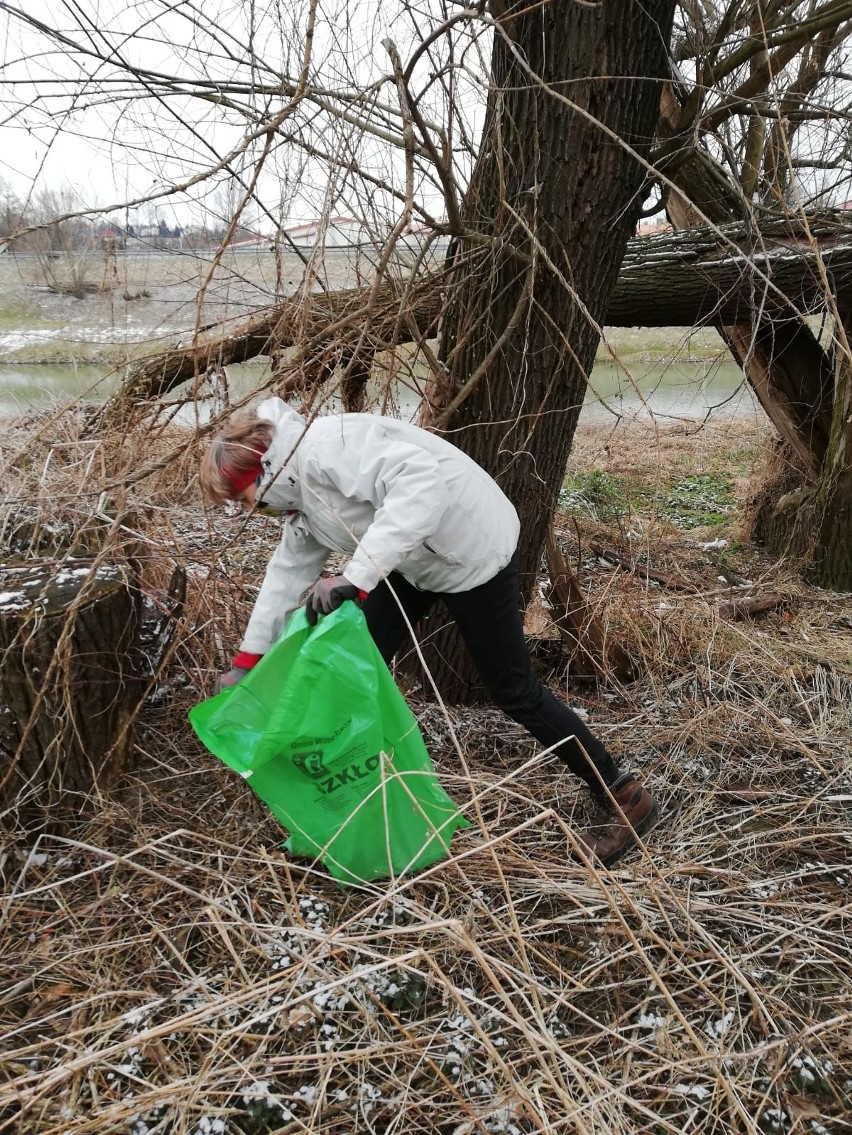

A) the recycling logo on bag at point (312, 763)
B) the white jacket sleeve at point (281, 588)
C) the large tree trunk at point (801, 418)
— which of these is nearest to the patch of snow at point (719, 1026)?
the recycling logo on bag at point (312, 763)

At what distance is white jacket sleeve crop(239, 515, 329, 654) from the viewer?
2068mm

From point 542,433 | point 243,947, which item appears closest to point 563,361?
point 542,433

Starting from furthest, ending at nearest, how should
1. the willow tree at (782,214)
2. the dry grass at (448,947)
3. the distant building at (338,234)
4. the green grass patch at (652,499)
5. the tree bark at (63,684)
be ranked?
the green grass patch at (652,499), the willow tree at (782,214), the distant building at (338,234), the tree bark at (63,684), the dry grass at (448,947)

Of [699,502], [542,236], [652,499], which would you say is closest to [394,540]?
[542,236]

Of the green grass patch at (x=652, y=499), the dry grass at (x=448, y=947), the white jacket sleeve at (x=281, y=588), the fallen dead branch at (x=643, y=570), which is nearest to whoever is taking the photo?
the dry grass at (x=448, y=947)

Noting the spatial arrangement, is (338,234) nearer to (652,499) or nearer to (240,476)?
(240,476)

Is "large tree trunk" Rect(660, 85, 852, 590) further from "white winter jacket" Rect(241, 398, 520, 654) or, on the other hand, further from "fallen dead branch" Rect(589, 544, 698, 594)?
"white winter jacket" Rect(241, 398, 520, 654)

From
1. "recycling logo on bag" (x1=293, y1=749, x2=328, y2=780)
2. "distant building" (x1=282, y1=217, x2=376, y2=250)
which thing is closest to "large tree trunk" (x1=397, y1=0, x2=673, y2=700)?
"distant building" (x1=282, y1=217, x2=376, y2=250)

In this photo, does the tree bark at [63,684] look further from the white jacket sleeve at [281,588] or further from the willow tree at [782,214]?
the willow tree at [782,214]

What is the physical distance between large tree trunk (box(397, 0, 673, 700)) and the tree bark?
113 cm

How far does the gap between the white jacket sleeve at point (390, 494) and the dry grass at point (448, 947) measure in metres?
0.51

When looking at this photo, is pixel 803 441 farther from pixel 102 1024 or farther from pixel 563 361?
pixel 102 1024

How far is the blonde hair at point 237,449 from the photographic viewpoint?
69.7 inches

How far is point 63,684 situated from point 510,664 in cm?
125
